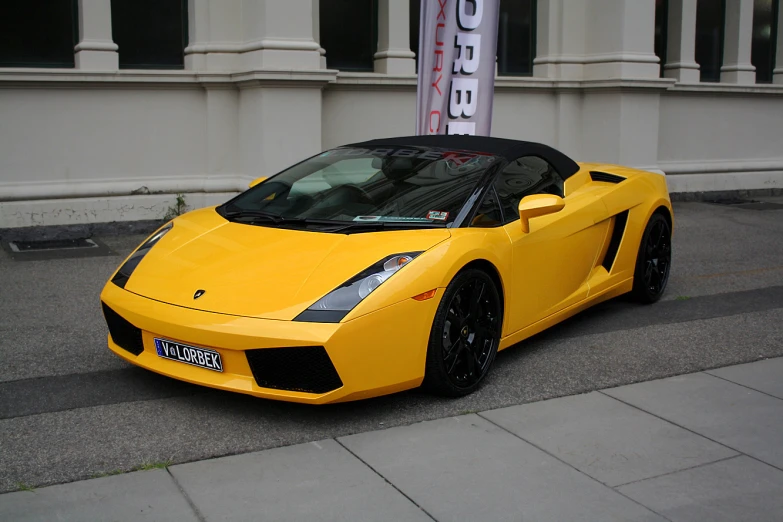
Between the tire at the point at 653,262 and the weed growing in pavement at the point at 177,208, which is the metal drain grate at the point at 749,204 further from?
the weed growing in pavement at the point at 177,208

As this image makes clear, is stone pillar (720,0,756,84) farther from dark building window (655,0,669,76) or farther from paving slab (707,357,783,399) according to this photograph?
paving slab (707,357,783,399)

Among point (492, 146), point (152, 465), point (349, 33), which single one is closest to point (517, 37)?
point (349, 33)

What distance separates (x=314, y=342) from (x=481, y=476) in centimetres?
92

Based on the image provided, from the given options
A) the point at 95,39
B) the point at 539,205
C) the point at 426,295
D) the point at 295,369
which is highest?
the point at 95,39

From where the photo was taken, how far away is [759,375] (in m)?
5.29

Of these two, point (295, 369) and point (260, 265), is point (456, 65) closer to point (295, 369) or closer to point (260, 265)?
point (260, 265)

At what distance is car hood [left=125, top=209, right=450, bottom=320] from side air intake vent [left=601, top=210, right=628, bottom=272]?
191 centimetres

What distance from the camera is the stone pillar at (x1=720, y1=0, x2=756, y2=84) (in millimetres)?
14641

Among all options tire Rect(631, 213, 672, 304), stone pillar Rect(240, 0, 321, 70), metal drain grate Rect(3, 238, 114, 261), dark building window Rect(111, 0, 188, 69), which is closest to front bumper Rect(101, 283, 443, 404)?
tire Rect(631, 213, 672, 304)

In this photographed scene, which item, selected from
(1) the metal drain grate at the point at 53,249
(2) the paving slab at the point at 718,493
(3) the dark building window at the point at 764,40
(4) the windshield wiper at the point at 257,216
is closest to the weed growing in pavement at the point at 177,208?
(1) the metal drain grate at the point at 53,249

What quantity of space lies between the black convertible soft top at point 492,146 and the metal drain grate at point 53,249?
12.3 ft

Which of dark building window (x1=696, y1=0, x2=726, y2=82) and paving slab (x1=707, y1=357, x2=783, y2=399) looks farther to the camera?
dark building window (x1=696, y1=0, x2=726, y2=82)

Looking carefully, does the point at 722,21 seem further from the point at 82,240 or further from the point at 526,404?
the point at 526,404

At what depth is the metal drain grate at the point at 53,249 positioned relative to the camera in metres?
8.38
